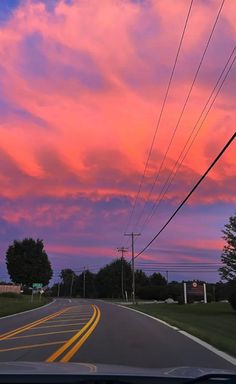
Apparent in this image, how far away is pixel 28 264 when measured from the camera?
13325 centimetres

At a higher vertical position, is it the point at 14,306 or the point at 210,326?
the point at 14,306

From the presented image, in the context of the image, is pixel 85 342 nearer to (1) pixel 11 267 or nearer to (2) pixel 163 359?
(2) pixel 163 359

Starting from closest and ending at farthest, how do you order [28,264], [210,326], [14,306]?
[210,326]
[14,306]
[28,264]

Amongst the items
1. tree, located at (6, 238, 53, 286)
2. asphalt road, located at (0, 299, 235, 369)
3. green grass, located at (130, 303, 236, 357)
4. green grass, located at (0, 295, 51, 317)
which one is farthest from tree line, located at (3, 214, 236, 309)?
asphalt road, located at (0, 299, 235, 369)

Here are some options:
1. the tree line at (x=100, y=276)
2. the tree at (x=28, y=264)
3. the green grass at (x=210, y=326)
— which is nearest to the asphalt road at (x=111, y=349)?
the green grass at (x=210, y=326)

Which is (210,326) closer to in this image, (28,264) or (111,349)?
(111,349)

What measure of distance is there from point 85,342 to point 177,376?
1250cm

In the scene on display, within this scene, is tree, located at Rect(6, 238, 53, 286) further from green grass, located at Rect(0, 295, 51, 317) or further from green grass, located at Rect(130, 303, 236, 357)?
green grass, located at Rect(130, 303, 236, 357)

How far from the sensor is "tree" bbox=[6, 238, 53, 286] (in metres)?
133

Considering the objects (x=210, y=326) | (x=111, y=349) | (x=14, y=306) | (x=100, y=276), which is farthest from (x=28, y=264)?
(x=111, y=349)

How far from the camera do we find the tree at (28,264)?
436 feet

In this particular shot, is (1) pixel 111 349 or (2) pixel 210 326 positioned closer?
(1) pixel 111 349

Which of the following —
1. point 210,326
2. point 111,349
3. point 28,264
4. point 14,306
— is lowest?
point 111,349

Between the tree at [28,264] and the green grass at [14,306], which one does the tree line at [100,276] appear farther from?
the green grass at [14,306]
